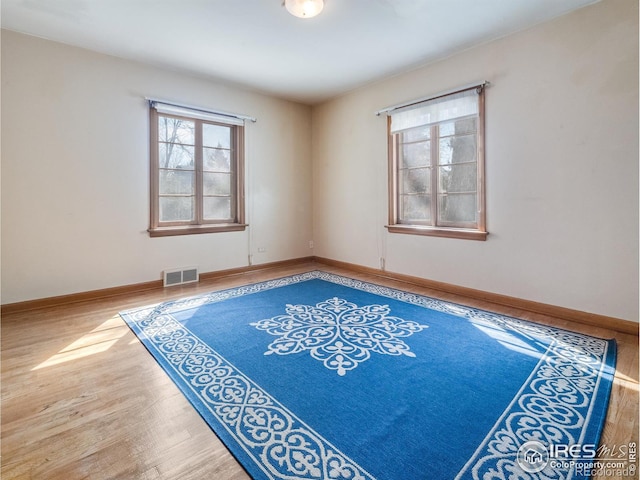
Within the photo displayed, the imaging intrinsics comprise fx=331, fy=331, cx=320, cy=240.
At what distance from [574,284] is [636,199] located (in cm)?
86

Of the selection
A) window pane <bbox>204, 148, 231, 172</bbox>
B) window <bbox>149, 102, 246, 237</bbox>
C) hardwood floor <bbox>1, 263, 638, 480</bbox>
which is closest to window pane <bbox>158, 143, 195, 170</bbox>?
window <bbox>149, 102, 246, 237</bbox>

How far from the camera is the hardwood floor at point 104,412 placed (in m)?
1.40

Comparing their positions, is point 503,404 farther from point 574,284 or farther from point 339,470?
point 574,284

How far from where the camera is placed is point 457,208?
13.2 ft

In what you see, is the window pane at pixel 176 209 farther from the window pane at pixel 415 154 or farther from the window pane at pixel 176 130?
the window pane at pixel 415 154

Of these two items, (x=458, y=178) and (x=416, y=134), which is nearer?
(x=458, y=178)

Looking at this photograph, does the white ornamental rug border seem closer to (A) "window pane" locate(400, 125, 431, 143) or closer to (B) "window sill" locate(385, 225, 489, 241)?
(B) "window sill" locate(385, 225, 489, 241)

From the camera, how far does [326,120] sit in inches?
221

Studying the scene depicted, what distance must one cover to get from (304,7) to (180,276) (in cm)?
341

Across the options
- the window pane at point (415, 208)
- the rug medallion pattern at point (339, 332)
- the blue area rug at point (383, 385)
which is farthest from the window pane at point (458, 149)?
the rug medallion pattern at point (339, 332)

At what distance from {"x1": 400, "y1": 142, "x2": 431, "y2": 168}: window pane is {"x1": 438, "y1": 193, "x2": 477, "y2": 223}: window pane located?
0.55 m

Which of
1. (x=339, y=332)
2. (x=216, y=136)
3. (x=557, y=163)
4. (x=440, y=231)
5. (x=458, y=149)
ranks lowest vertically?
(x=339, y=332)

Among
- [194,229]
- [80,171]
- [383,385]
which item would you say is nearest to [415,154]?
[194,229]

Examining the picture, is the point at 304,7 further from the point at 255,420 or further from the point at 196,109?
the point at 255,420
